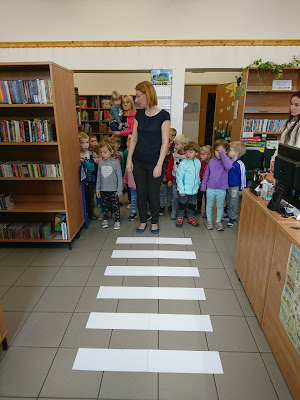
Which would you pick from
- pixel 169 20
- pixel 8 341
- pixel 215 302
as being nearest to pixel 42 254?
pixel 8 341

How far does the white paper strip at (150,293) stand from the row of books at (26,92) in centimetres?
188

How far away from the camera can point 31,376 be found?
60.7 inches

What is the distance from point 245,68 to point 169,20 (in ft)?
4.83

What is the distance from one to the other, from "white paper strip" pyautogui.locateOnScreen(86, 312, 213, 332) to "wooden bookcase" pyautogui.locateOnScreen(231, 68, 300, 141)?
355 cm

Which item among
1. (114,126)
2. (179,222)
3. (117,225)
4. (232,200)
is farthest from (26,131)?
(232,200)

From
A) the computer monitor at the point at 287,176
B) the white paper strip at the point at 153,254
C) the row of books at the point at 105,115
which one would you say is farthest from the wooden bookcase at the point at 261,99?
the row of books at the point at 105,115

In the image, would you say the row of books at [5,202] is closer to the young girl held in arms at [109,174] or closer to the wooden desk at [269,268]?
the young girl held in arms at [109,174]

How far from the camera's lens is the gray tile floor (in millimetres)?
1467

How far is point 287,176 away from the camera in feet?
5.22

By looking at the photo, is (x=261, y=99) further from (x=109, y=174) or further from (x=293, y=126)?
(x=109, y=174)

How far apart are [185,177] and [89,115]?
5125 mm

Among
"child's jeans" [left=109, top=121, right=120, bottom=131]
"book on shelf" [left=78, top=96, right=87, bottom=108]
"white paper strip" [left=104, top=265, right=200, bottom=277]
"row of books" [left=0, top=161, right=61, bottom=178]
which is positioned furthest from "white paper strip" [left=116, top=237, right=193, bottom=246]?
"book on shelf" [left=78, top=96, right=87, bottom=108]

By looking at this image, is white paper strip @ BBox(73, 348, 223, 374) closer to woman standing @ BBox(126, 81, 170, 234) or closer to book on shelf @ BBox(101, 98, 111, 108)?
woman standing @ BBox(126, 81, 170, 234)

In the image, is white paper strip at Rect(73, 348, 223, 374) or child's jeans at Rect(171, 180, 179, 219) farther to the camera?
child's jeans at Rect(171, 180, 179, 219)
